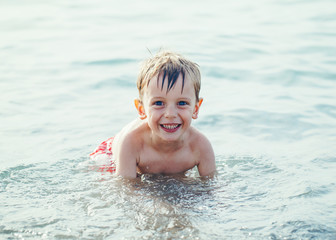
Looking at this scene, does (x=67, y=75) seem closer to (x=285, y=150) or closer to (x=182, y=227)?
(x=285, y=150)

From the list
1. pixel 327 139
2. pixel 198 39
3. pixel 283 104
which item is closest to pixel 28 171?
pixel 327 139

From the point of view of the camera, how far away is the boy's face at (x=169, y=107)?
13.8 feet

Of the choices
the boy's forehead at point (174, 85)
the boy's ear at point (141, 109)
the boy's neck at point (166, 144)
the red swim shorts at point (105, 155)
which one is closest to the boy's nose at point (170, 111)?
the boy's forehead at point (174, 85)

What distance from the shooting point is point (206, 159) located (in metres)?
4.73

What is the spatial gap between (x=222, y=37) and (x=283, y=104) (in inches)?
146

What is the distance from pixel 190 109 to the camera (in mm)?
4281

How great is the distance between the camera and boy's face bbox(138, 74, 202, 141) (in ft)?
13.8

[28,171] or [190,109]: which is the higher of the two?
[190,109]

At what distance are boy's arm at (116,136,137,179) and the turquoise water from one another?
0.27 feet

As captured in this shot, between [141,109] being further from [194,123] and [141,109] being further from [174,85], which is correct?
[194,123]

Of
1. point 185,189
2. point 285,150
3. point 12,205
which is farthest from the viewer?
point 285,150

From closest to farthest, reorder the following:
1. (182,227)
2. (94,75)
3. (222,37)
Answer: (182,227) → (94,75) → (222,37)

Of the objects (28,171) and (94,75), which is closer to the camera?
(28,171)

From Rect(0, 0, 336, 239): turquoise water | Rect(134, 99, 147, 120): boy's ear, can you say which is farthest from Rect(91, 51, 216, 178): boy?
Rect(0, 0, 336, 239): turquoise water
